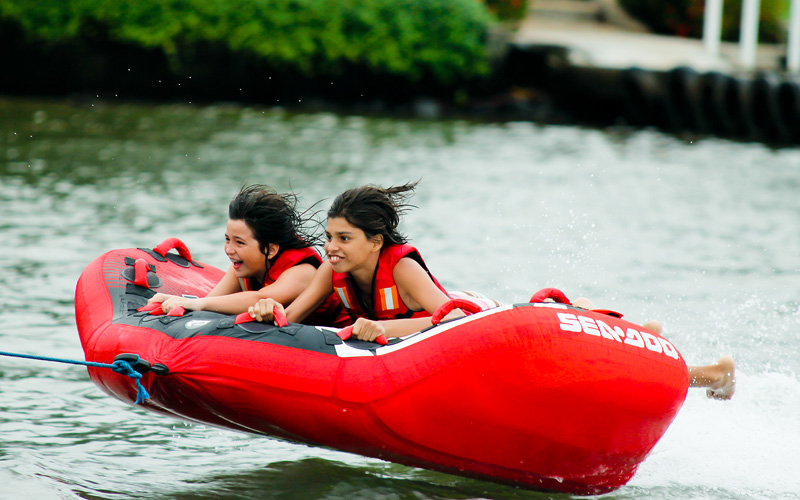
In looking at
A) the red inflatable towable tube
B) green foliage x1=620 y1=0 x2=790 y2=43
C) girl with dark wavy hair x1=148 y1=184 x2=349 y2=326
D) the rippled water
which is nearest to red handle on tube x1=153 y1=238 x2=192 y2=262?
girl with dark wavy hair x1=148 y1=184 x2=349 y2=326

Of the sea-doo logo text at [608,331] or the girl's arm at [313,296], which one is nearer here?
the sea-doo logo text at [608,331]

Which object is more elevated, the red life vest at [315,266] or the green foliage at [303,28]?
the green foliage at [303,28]

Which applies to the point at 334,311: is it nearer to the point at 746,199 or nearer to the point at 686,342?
the point at 686,342

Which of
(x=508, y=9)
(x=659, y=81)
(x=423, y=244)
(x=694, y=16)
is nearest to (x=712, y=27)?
(x=659, y=81)

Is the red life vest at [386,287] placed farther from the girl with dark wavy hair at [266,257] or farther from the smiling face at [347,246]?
the girl with dark wavy hair at [266,257]

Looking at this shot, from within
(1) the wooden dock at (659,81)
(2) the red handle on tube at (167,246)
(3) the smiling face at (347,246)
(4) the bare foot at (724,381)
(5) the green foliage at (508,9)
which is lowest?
(4) the bare foot at (724,381)

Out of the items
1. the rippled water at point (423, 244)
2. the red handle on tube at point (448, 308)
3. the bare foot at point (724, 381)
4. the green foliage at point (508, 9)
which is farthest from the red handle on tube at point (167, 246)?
the green foliage at point (508, 9)

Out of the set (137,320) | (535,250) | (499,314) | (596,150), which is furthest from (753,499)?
(596,150)

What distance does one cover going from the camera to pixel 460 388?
11.2 ft

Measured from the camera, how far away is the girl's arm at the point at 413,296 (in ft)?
12.6

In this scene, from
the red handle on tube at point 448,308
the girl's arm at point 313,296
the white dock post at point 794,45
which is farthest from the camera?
the white dock post at point 794,45

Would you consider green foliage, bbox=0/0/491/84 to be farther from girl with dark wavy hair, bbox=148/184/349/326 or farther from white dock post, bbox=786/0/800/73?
girl with dark wavy hair, bbox=148/184/349/326

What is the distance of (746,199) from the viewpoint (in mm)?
10570

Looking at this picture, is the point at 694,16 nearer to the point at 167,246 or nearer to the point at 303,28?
the point at 303,28
